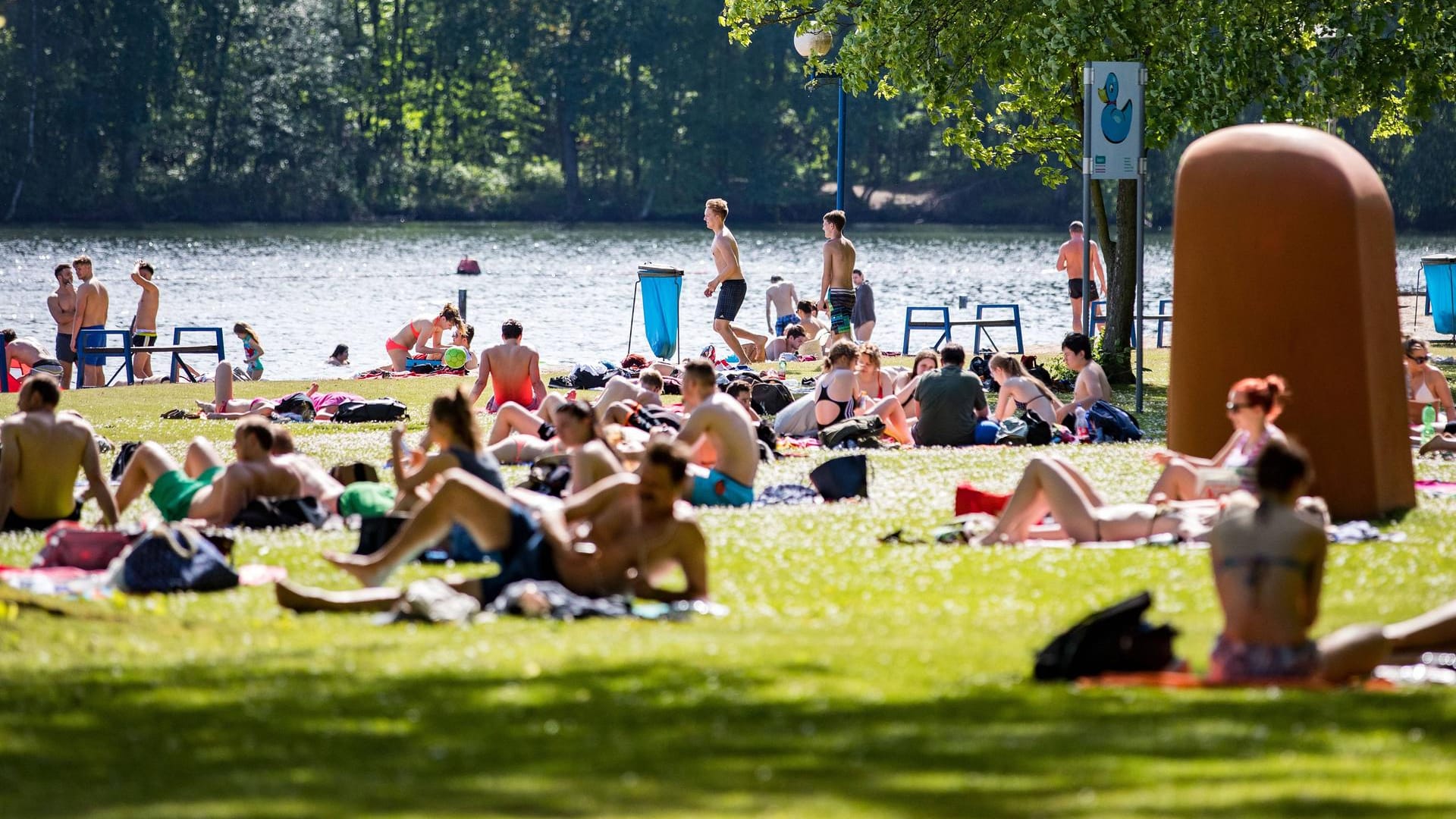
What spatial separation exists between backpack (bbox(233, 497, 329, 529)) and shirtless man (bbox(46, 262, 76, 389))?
1530 centimetres

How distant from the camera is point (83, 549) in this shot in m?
11.2

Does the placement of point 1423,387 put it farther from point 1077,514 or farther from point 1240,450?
point 1077,514

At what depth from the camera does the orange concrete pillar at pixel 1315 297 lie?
1264 cm

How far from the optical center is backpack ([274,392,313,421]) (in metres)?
21.5

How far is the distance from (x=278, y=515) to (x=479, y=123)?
105391mm

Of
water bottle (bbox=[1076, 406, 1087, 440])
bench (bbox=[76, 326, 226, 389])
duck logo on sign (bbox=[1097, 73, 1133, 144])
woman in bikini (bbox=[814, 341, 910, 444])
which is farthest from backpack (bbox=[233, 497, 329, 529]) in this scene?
bench (bbox=[76, 326, 226, 389])

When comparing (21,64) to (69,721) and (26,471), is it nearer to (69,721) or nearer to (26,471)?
(26,471)

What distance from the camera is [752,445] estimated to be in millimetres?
13578

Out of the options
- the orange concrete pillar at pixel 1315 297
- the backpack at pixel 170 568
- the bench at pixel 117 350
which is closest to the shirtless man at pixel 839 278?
the bench at pixel 117 350

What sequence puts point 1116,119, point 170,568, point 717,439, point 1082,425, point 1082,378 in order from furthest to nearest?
point 1116,119, point 1082,378, point 1082,425, point 717,439, point 170,568

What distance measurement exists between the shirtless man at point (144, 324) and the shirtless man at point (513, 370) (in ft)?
30.9

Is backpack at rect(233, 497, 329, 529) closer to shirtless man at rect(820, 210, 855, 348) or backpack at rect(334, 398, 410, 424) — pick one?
backpack at rect(334, 398, 410, 424)

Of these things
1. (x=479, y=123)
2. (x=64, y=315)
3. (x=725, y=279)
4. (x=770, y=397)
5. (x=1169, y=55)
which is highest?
(x=479, y=123)

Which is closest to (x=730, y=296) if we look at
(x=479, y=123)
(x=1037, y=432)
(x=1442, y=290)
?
(x=1037, y=432)
